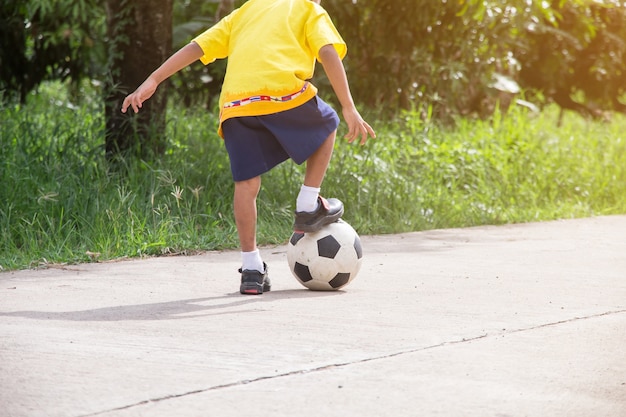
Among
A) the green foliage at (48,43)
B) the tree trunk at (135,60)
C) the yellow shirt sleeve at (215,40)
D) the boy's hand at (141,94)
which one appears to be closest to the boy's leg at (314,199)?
the yellow shirt sleeve at (215,40)

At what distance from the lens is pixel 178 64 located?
5.50 m

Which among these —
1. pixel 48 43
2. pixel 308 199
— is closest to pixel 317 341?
pixel 308 199

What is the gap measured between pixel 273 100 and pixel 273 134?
7.3 inches

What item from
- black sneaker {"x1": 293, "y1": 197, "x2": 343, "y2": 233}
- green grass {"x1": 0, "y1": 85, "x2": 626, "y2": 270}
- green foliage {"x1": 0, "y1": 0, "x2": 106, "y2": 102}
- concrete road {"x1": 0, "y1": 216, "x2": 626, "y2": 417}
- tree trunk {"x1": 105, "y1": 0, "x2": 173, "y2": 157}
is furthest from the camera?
green foliage {"x1": 0, "y1": 0, "x2": 106, "y2": 102}

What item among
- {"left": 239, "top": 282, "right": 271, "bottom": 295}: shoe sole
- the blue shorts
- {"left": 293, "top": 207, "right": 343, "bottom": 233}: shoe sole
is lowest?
{"left": 239, "top": 282, "right": 271, "bottom": 295}: shoe sole

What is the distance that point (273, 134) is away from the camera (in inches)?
216

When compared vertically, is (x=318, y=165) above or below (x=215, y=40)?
below

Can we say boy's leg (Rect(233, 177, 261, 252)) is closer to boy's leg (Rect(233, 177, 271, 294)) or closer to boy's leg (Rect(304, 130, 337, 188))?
boy's leg (Rect(233, 177, 271, 294))

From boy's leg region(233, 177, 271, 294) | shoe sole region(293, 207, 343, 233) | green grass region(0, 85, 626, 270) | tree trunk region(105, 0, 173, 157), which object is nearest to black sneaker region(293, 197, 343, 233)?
shoe sole region(293, 207, 343, 233)

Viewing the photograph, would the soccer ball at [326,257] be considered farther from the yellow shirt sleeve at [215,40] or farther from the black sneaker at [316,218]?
the yellow shirt sleeve at [215,40]

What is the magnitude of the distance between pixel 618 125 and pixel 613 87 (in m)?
1.66

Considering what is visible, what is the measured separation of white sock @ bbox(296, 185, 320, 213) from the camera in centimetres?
550

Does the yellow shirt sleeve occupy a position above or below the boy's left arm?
above

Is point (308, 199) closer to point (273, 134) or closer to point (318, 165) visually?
point (318, 165)
